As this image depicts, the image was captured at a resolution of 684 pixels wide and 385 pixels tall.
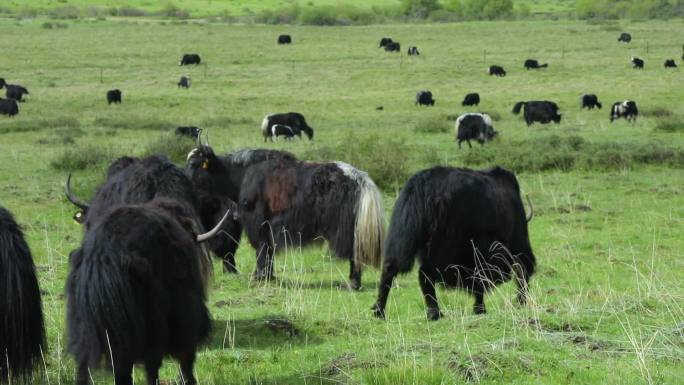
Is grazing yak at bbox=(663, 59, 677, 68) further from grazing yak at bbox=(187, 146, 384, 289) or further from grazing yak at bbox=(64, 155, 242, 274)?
grazing yak at bbox=(64, 155, 242, 274)

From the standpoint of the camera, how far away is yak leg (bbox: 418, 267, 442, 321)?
25.0 ft

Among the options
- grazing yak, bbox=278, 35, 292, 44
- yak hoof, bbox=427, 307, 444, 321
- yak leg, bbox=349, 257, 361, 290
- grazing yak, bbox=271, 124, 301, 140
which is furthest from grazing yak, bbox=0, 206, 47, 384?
grazing yak, bbox=278, 35, 292, 44

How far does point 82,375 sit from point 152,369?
0.37 metres

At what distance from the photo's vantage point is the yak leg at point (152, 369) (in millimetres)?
5359

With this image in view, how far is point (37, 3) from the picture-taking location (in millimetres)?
95812

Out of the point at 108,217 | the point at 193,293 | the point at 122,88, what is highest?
the point at 108,217

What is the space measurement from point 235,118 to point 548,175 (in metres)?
14.0

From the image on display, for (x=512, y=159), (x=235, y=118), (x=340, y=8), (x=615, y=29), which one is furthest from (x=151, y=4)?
(x=512, y=159)

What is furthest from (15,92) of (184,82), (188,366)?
(188,366)

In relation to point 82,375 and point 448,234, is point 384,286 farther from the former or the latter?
point 82,375

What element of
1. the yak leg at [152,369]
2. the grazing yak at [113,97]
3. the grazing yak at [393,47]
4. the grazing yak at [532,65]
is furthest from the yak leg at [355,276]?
the grazing yak at [393,47]

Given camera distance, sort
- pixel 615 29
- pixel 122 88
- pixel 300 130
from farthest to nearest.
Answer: pixel 615 29 < pixel 122 88 < pixel 300 130

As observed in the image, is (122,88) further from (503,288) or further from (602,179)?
(503,288)

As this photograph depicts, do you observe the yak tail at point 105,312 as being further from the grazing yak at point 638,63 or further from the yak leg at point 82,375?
the grazing yak at point 638,63
